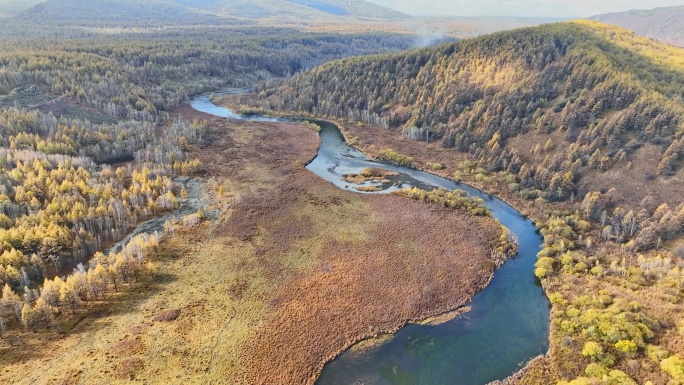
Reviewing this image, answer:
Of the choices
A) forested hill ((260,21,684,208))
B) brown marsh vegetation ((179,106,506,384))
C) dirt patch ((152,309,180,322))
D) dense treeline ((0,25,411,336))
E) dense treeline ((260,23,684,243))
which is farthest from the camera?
forested hill ((260,21,684,208))

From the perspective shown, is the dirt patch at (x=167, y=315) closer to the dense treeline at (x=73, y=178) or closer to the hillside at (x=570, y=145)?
the dense treeline at (x=73, y=178)

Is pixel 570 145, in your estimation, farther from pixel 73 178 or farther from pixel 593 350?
pixel 73 178

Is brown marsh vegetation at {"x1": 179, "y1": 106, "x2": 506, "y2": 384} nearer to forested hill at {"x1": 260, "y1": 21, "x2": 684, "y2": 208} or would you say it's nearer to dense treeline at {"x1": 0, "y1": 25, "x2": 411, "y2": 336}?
dense treeline at {"x1": 0, "y1": 25, "x2": 411, "y2": 336}

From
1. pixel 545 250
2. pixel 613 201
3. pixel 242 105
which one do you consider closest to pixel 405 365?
pixel 545 250

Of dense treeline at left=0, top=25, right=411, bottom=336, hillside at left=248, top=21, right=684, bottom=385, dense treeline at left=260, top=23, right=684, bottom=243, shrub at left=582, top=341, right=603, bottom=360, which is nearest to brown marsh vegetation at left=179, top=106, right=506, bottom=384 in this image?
hillside at left=248, top=21, right=684, bottom=385

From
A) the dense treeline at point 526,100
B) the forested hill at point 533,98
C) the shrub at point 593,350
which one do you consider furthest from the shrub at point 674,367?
the forested hill at point 533,98

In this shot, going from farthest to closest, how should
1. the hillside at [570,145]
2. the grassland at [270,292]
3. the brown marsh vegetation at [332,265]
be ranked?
the brown marsh vegetation at [332,265], the hillside at [570,145], the grassland at [270,292]
